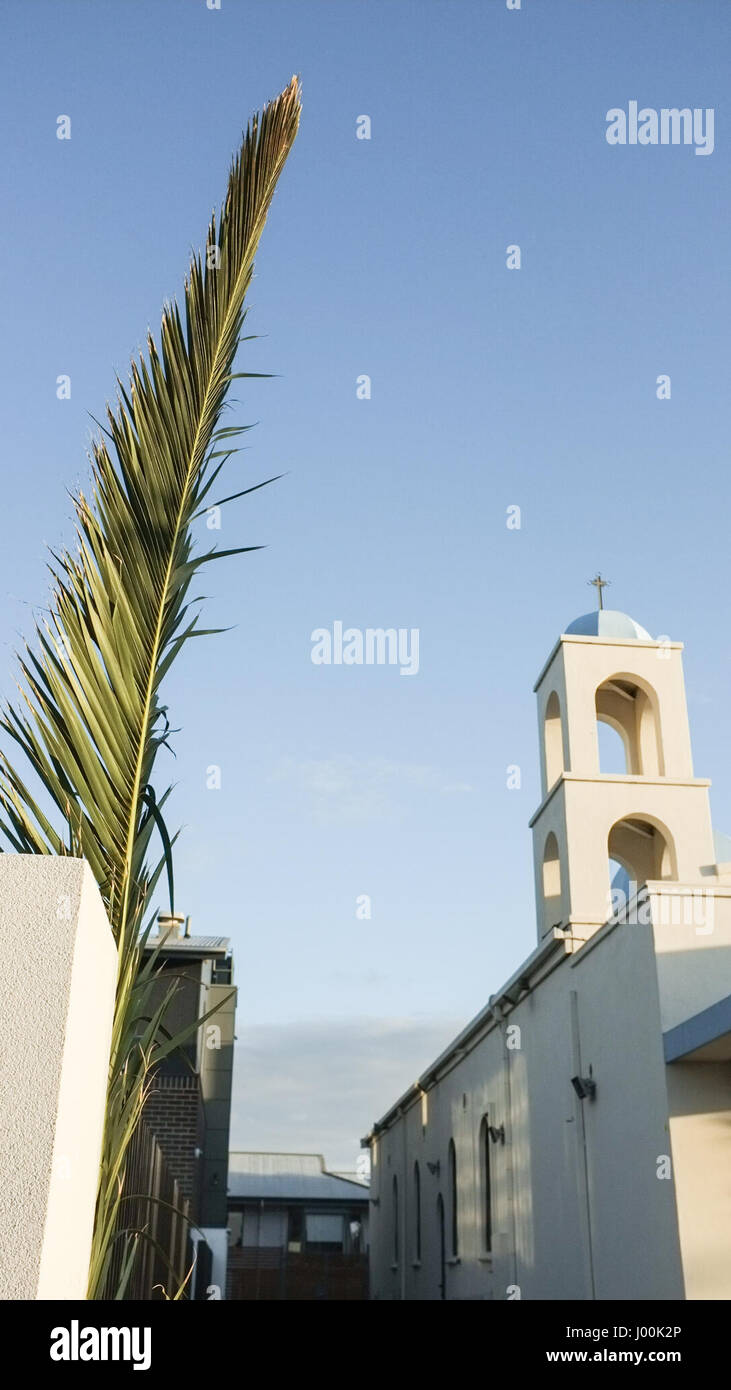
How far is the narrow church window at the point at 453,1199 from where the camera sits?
854 inches

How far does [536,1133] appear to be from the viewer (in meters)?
15.2

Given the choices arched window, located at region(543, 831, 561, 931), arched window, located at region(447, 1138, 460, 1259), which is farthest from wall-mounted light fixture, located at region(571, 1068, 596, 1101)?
arched window, located at region(447, 1138, 460, 1259)

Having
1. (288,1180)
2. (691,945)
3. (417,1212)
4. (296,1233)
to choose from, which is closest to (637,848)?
(691,945)

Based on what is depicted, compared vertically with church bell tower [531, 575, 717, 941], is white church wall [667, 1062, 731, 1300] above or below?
below

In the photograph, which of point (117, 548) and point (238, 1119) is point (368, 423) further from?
point (238, 1119)

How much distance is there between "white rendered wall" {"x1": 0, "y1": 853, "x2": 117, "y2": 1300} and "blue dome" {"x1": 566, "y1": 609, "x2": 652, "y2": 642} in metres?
15.0

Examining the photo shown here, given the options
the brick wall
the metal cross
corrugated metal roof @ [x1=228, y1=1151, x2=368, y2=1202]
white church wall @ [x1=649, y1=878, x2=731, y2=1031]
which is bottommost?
the brick wall

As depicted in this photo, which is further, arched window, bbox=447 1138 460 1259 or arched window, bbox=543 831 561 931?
arched window, bbox=447 1138 460 1259

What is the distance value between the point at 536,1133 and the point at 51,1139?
1437 cm

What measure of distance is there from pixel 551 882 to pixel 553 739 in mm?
2049

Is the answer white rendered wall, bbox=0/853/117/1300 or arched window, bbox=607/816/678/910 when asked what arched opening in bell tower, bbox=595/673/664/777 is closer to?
arched window, bbox=607/816/678/910

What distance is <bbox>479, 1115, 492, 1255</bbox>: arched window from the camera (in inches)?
744

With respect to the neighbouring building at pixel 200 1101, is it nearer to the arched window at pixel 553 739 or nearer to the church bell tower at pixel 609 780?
the church bell tower at pixel 609 780

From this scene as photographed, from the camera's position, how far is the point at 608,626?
16.9 m
